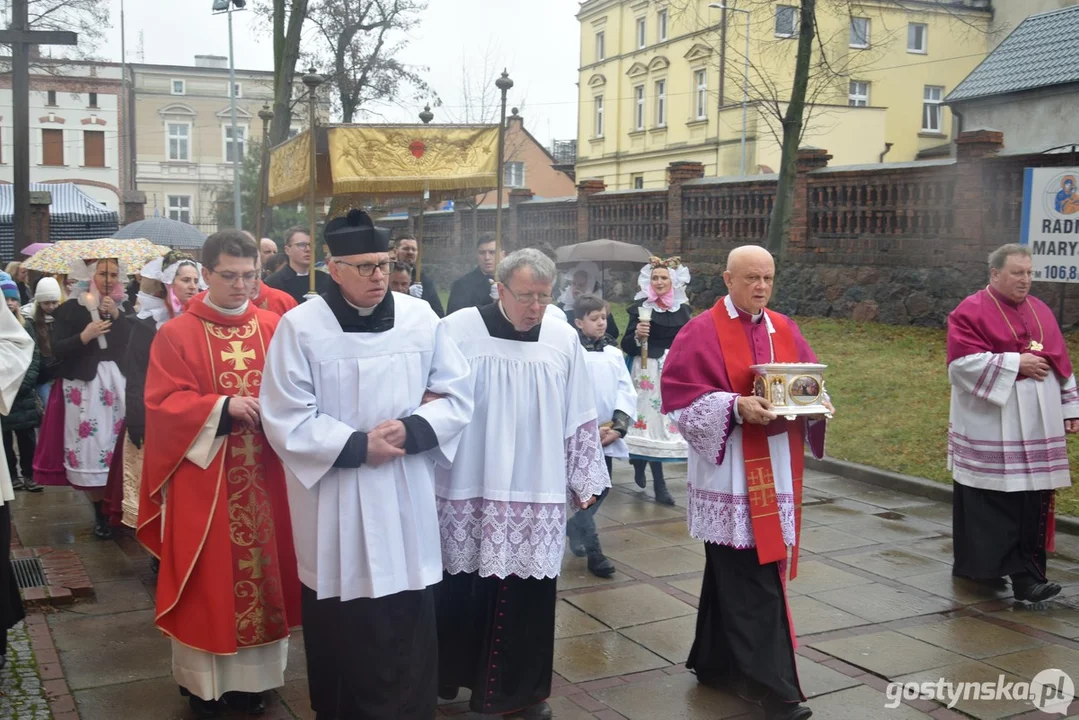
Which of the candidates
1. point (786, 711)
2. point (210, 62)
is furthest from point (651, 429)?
point (210, 62)

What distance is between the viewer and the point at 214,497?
14.7 feet

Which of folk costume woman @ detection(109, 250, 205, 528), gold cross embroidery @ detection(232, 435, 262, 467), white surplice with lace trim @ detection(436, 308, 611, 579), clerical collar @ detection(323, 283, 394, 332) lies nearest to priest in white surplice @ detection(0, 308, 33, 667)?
folk costume woman @ detection(109, 250, 205, 528)

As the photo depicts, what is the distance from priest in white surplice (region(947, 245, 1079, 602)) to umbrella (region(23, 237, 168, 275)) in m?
5.06

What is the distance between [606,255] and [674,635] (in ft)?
27.3

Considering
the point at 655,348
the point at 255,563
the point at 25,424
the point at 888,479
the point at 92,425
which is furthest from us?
the point at 888,479

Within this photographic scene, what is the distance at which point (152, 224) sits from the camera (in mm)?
16547

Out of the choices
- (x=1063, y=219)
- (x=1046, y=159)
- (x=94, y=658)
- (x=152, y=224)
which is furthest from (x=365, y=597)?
(x=152, y=224)

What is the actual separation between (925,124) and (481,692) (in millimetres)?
40841

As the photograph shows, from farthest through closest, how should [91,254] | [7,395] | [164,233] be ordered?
[164,233]
[91,254]
[7,395]

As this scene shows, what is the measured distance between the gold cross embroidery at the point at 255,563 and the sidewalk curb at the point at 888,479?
5247 millimetres

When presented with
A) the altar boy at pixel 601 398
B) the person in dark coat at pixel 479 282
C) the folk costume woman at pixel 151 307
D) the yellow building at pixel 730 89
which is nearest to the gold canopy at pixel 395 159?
the person in dark coat at pixel 479 282

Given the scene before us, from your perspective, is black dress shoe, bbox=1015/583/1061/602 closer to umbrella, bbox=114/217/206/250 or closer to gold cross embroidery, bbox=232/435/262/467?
gold cross embroidery, bbox=232/435/262/467

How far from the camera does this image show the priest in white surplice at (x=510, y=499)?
14.7ft

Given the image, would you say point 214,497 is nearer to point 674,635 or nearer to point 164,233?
point 674,635
